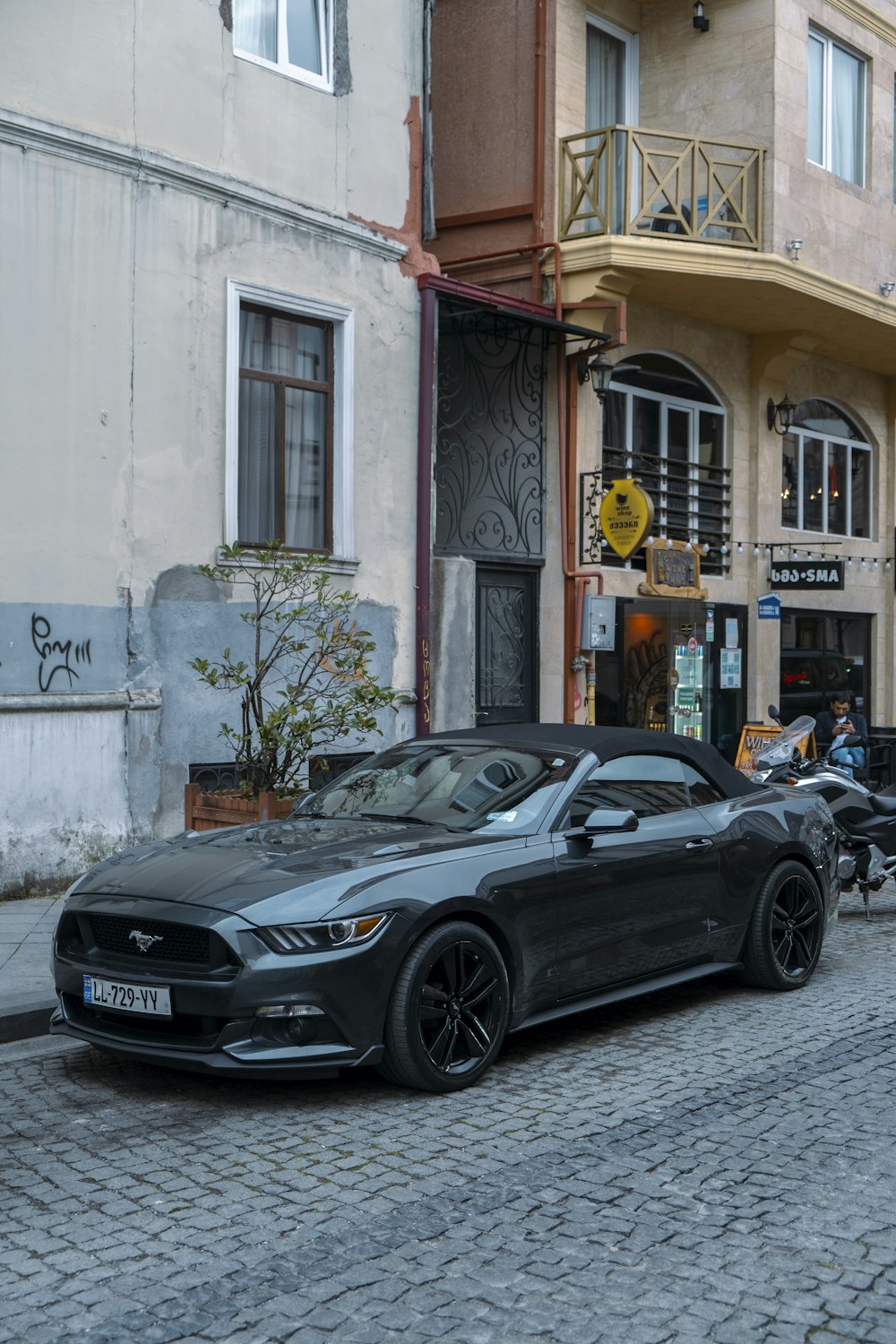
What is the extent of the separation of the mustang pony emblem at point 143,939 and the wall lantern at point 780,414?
48.0ft

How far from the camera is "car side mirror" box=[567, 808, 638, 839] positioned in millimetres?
6523

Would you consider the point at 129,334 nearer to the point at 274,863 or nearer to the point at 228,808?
the point at 228,808

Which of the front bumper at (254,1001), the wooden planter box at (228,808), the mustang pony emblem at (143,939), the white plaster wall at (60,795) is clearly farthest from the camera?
the white plaster wall at (60,795)

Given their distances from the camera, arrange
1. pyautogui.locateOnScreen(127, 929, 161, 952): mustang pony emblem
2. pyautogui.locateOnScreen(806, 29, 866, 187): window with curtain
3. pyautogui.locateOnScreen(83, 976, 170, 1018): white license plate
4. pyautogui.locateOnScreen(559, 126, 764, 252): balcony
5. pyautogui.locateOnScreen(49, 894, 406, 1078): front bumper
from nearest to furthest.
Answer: pyautogui.locateOnScreen(49, 894, 406, 1078): front bumper < pyautogui.locateOnScreen(83, 976, 170, 1018): white license plate < pyautogui.locateOnScreen(127, 929, 161, 952): mustang pony emblem < pyautogui.locateOnScreen(559, 126, 764, 252): balcony < pyautogui.locateOnScreen(806, 29, 866, 187): window with curtain

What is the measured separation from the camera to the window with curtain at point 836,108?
1789cm

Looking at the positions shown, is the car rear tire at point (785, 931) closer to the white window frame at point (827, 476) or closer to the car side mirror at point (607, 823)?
the car side mirror at point (607, 823)

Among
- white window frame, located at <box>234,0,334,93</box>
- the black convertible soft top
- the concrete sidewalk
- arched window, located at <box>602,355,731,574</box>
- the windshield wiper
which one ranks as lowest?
the concrete sidewalk

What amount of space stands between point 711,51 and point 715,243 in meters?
3.00

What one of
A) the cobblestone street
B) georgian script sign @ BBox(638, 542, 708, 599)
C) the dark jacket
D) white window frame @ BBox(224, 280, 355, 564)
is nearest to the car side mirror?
the cobblestone street

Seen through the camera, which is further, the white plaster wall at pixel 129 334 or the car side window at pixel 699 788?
the white plaster wall at pixel 129 334

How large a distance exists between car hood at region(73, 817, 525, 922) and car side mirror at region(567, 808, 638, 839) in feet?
1.19

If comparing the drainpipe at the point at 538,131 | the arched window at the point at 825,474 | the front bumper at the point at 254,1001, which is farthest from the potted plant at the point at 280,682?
the arched window at the point at 825,474

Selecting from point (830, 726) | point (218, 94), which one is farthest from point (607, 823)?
point (830, 726)

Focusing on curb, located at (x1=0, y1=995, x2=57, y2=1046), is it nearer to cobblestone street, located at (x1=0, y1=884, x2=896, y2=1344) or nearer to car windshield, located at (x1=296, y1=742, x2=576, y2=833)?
cobblestone street, located at (x1=0, y1=884, x2=896, y2=1344)
